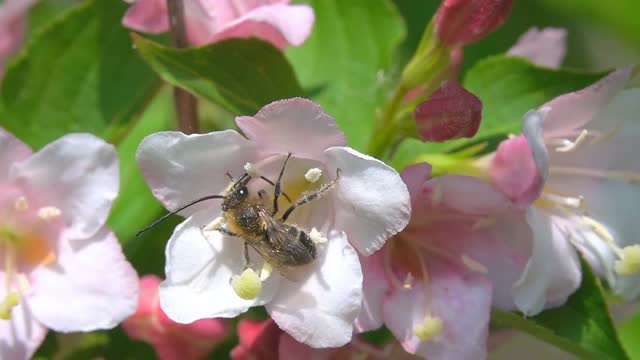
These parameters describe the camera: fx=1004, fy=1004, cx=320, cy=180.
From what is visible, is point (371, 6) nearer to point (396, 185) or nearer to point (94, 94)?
point (94, 94)

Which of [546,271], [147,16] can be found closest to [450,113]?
[546,271]

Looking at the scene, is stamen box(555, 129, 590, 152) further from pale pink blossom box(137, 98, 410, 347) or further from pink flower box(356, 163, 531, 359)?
pale pink blossom box(137, 98, 410, 347)

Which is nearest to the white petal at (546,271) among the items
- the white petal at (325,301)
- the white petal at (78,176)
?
the white petal at (325,301)

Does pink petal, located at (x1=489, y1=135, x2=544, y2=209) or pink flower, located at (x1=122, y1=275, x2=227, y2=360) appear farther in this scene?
pink flower, located at (x1=122, y1=275, x2=227, y2=360)

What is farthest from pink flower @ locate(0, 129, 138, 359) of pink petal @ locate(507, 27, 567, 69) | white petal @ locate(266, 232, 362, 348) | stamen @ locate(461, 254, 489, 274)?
pink petal @ locate(507, 27, 567, 69)

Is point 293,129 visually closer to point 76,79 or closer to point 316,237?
point 316,237

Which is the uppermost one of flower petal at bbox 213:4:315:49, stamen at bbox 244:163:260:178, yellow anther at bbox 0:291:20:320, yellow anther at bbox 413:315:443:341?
flower petal at bbox 213:4:315:49
